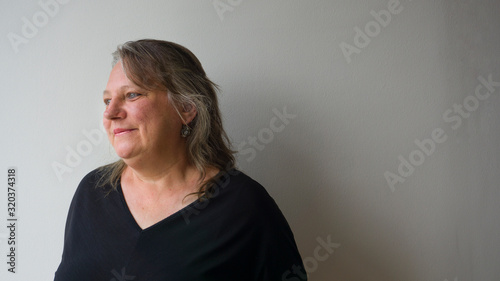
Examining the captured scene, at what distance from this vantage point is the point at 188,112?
4.14ft

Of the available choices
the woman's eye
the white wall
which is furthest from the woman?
the white wall

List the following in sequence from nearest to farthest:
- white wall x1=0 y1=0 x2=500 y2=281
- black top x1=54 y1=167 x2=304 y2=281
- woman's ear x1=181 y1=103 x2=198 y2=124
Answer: black top x1=54 y1=167 x2=304 y2=281 < woman's ear x1=181 y1=103 x2=198 y2=124 < white wall x1=0 y1=0 x2=500 y2=281

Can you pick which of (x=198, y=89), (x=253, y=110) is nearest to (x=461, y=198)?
(x=253, y=110)

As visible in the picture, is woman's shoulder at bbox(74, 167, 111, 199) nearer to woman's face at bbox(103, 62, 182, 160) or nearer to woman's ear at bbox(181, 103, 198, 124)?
woman's face at bbox(103, 62, 182, 160)

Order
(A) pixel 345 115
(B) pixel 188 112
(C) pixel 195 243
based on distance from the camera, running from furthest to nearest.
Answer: (A) pixel 345 115 → (B) pixel 188 112 → (C) pixel 195 243

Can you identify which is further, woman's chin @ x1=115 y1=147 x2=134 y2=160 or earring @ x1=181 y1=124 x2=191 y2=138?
earring @ x1=181 y1=124 x2=191 y2=138

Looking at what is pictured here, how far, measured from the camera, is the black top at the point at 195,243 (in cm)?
113

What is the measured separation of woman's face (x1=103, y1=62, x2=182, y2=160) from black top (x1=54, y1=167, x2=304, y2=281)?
21 centimetres

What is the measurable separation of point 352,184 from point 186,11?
91 cm

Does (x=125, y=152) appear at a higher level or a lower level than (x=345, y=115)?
higher

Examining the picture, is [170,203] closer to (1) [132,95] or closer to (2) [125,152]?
(2) [125,152]

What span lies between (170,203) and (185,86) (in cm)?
36

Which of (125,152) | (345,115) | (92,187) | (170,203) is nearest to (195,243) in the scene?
(170,203)

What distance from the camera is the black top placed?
1.13 meters
